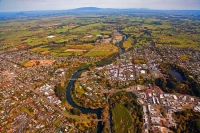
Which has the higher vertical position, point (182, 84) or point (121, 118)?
point (182, 84)

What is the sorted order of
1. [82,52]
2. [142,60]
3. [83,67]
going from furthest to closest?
[82,52]
[142,60]
[83,67]

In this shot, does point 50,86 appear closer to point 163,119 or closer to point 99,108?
point 99,108

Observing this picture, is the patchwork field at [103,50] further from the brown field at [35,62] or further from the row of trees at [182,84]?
the row of trees at [182,84]

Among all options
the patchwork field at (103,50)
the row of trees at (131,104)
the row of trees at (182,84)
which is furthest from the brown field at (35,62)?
the row of trees at (182,84)

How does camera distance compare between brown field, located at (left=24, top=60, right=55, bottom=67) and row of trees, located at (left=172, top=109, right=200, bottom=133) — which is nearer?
row of trees, located at (left=172, top=109, right=200, bottom=133)

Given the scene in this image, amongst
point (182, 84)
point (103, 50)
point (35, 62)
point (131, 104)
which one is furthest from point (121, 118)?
point (103, 50)

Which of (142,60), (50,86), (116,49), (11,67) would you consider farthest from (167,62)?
(11,67)

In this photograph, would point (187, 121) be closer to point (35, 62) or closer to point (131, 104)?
point (131, 104)

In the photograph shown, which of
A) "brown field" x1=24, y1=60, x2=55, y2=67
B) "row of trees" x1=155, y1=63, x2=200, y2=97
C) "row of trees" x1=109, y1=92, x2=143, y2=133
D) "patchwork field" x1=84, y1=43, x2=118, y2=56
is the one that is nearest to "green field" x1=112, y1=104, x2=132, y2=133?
"row of trees" x1=109, y1=92, x2=143, y2=133

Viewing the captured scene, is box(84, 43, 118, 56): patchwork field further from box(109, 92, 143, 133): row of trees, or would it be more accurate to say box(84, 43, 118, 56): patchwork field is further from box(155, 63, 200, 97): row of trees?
box(109, 92, 143, 133): row of trees
